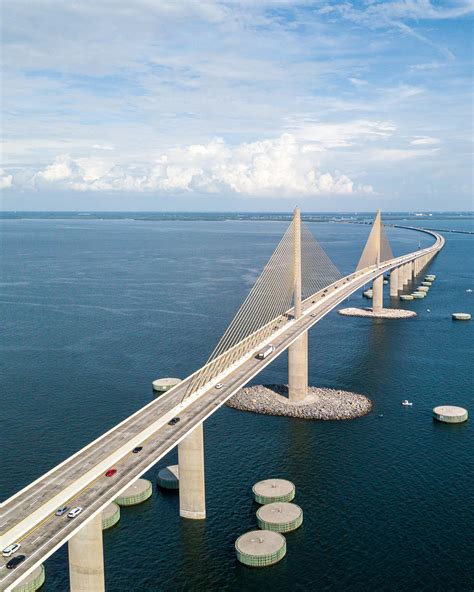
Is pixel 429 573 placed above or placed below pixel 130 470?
below

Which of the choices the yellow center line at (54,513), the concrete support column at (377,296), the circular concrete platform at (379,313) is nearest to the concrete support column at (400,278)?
the circular concrete platform at (379,313)

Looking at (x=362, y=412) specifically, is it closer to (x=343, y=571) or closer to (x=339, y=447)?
(x=339, y=447)

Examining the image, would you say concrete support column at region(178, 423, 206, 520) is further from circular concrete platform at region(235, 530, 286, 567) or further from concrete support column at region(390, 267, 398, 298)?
concrete support column at region(390, 267, 398, 298)

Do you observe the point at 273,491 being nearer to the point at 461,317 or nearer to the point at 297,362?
the point at 297,362

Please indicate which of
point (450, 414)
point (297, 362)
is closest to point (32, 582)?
point (297, 362)

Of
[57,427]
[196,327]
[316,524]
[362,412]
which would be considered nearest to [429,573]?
[316,524]

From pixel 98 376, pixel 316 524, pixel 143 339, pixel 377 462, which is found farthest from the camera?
pixel 143 339
